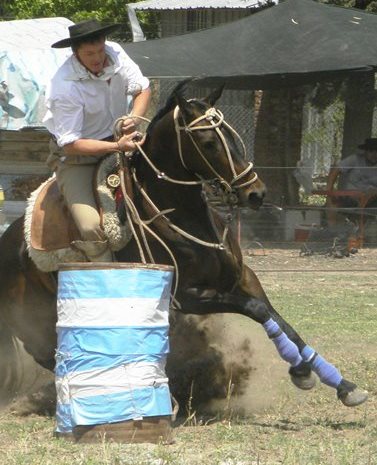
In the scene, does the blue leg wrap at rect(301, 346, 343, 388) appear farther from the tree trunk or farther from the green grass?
the tree trunk

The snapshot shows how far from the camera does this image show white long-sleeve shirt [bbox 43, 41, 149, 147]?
6.61 m

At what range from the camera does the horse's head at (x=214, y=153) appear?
6.24m

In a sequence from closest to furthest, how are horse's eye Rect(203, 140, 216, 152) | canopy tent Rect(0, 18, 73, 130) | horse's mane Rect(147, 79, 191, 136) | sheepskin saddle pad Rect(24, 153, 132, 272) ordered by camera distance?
1. horse's eye Rect(203, 140, 216, 152)
2. horse's mane Rect(147, 79, 191, 136)
3. sheepskin saddle pad Rect(24, 153, 132, 272)
4. canopy tent Rect(0, 18, 73, 130)

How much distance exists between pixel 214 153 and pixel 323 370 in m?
1.46

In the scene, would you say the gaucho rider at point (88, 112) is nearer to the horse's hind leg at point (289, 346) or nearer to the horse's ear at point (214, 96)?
the horse's ear at point (214, 96)

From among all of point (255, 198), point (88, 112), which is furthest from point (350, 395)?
point (88, 112)

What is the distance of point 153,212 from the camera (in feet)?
21.8

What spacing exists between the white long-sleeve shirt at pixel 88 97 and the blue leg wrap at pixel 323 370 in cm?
189


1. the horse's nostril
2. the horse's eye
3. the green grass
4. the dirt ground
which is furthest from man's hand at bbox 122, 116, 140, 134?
the dirt ground

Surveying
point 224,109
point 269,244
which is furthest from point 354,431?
point 224,109

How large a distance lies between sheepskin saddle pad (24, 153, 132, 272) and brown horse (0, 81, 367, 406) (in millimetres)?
116

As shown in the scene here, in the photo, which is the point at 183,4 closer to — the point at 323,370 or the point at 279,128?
the point at 279,128

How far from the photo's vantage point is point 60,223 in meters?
7.04

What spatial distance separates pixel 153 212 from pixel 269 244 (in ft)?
27.7
